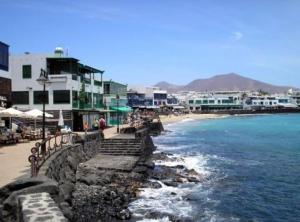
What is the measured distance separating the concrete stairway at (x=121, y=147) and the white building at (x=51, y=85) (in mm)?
10999

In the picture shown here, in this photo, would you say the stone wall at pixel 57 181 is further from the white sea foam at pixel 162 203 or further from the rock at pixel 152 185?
the rock at pixel 152 185

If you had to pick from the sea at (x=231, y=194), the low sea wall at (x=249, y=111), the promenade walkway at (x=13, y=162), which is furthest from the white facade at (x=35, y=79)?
the low sea wall at (x=249, y=111)

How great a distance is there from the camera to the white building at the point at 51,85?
41062 millimetres

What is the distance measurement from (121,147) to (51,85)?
1329cm

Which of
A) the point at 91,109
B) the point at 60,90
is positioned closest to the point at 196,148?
the point at 91,109

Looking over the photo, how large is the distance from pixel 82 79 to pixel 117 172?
75.4 feet

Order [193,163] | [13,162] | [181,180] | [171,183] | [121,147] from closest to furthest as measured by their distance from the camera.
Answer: [13,162], [171,183], [181,180], [121,147], [193,163]

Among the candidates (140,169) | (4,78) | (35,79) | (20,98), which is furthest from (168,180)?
(20,98)

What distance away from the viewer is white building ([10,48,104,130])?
41.1 meters

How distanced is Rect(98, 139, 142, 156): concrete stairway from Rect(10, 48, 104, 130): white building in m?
11.0

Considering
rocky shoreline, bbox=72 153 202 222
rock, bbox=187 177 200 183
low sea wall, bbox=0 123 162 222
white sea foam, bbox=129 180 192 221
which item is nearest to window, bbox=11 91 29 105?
low sea wall, bbox=0 123 162 222

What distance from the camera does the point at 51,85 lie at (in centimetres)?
4109

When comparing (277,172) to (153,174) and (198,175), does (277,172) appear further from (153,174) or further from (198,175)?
(153,174)

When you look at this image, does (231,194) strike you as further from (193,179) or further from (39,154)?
(39,154)
